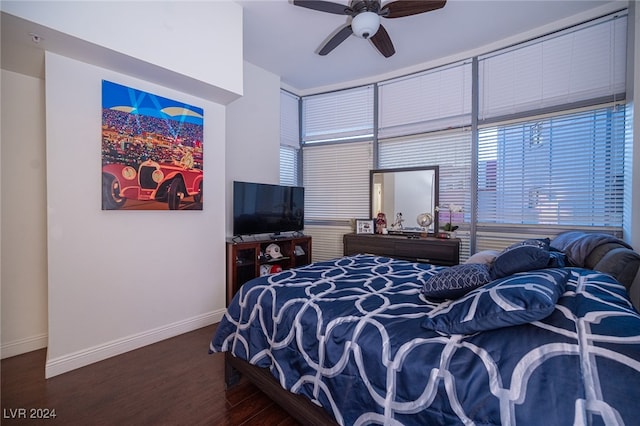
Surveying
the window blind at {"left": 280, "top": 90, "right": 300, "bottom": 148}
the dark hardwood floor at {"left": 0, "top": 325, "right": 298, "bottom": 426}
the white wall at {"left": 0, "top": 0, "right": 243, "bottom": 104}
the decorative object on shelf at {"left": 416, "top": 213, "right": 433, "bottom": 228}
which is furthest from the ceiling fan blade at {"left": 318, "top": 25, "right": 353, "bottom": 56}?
the dark hardwood floor at {"left": 0, "top": 325, "right": 298, "bottom": 426}

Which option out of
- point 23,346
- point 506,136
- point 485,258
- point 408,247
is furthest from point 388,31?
point 23,346

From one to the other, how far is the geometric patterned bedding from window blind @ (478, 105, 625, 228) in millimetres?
1595

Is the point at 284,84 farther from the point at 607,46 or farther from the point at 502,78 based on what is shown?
the point at 607,46

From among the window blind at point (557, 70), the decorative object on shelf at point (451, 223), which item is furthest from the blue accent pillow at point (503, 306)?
the window blind at point (557, 70)

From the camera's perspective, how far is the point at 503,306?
102 cm

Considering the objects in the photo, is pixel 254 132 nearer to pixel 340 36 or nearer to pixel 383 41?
pixel 340 36

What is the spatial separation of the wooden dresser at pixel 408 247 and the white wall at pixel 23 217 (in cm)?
316

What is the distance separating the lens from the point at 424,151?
12.3 feet

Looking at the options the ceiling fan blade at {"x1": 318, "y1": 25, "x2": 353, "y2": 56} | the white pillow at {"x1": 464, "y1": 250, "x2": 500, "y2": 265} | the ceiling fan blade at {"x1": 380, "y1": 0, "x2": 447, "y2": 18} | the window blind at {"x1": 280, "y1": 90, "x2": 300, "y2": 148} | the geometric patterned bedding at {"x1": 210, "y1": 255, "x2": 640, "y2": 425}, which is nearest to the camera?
the geometric patterned bedding at {"x1": 210, "y1": 255, "x2": 640, "y2": 425}

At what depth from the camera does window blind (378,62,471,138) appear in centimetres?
345

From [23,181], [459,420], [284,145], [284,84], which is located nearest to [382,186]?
[284,145]

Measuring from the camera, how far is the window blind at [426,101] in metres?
3.45

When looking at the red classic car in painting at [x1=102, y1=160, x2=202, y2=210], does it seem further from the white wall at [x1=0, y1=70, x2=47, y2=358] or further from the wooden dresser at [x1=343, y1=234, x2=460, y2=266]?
the wooden dresser at [x1=343, y1=234, x2=460, y2=266]

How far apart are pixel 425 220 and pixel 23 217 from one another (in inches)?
159
